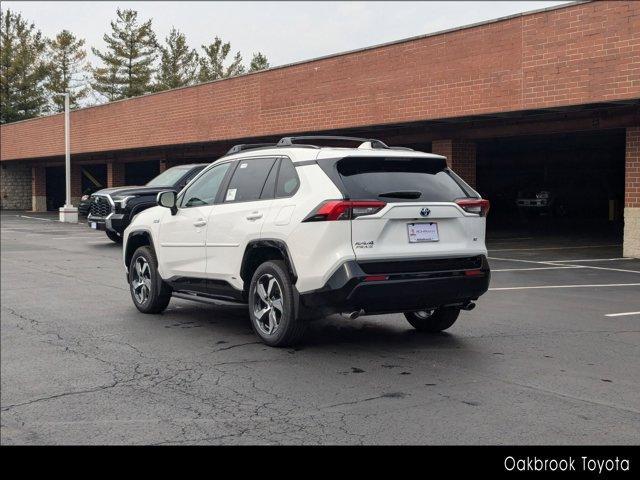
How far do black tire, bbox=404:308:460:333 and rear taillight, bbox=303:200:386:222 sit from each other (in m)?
1.65

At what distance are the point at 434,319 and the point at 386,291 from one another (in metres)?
1.56

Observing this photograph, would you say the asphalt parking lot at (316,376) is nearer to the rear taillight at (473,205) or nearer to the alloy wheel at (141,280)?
the alloy wheel at (141,280)

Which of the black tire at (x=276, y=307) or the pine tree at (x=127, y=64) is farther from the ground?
the pine tree at (x=127, y=64)

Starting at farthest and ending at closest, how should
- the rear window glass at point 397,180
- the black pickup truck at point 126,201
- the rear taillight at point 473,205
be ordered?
1. the black pickup truck at point 126,201
2. the rear taillight at point 473,205
3. the rear window glass at point 397,180

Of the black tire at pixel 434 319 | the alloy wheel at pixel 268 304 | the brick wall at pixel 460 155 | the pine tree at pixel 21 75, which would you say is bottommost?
the black tire at pixel 434 319

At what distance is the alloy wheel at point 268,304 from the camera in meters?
7.49

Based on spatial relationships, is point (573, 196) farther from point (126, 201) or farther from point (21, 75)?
point (21, 75)

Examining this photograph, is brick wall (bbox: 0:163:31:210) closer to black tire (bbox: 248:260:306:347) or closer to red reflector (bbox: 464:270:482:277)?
black tire (bbox: 248:260:306:347)

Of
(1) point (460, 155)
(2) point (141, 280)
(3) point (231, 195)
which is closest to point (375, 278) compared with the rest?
(3) point (231, 195)

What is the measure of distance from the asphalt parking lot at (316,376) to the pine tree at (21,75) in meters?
67.3

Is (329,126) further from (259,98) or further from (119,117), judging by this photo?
(119,117)

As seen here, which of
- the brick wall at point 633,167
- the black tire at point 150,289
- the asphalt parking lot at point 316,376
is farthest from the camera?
the brick wall at point 633,167

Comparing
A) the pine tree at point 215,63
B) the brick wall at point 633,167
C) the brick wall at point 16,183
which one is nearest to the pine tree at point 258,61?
the pine tree at point 215,63

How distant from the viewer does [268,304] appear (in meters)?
7.56
